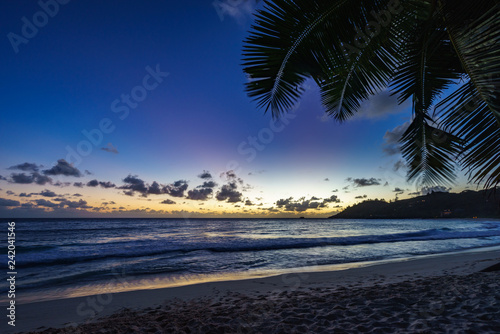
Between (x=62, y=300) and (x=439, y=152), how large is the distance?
8118 millimetres

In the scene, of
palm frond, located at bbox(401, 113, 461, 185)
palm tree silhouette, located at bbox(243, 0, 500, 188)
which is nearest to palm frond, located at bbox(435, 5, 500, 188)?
palm tree silhouette, located at bbox(243, 0, 500, 188)

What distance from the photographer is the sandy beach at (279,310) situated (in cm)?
303

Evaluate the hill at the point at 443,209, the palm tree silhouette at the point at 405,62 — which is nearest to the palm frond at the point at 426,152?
the palm tree silhouette at the point at 405,62

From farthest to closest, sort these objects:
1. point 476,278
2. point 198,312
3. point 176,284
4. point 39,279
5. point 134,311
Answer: point 39,279 < point 176,284 < point 476,278 < point 134,311 < point 198,312

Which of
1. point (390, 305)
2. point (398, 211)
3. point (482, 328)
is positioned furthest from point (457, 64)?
point (398, 211)

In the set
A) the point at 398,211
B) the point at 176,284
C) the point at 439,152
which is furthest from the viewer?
the point at 398,211

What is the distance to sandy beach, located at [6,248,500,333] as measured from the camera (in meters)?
3.03

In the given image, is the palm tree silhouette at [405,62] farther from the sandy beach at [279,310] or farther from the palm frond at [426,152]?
the sandy beach at [279,310]

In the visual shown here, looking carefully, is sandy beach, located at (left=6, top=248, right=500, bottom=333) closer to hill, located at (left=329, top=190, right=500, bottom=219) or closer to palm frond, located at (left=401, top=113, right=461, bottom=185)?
palm frond, located at (left=401, top=113, right=461, bottom=185)

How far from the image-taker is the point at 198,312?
13.6 feet

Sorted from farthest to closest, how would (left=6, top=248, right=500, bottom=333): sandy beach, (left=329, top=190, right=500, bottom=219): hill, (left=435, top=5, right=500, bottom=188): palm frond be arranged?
(left=329, top=190, right=500, bottom=219): hill → (left=6, top=248, right=500, bottom=333): sandy beach → (left=435, top=5, right=500, bottom=188): palm frond

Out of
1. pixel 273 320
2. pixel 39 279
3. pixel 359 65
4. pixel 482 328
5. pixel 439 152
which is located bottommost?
pixel 39 279

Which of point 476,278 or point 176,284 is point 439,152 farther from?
point 176,284

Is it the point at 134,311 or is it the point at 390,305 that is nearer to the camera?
the point at 390,305
